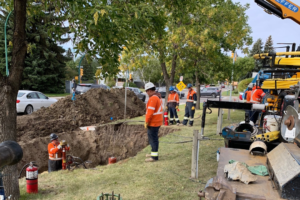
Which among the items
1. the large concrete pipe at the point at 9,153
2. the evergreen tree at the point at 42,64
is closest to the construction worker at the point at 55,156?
the large concrete pipe at the point at 9,153

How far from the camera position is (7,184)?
4391 millimetres

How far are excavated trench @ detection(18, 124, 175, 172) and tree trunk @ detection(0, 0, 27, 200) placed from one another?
5.05 m

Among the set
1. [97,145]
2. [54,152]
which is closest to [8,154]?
[54,152]

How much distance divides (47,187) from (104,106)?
38.4 ft

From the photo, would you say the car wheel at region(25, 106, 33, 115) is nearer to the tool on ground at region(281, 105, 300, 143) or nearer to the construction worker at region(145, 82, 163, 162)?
the construction worker at region(145, 82, 163, 162)

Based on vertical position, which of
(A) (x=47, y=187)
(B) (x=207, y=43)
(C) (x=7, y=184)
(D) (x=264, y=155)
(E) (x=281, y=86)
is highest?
(B) (x=207, y=43)

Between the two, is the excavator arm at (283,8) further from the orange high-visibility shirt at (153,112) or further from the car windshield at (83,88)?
the car windshield at (83,88)

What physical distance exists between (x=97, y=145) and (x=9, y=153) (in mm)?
8870

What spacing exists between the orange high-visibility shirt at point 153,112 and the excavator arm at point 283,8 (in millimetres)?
3133

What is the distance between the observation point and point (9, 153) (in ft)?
7.29

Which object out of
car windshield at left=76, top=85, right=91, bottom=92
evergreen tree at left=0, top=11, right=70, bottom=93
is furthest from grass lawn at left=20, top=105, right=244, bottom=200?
evergreen tree at left=0, top=11, right=70, bottom=93

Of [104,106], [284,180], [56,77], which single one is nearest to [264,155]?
[284,180]

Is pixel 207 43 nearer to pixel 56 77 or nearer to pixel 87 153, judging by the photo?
pixel 87 153

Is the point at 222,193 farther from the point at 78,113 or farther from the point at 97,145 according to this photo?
the point at 78,113
